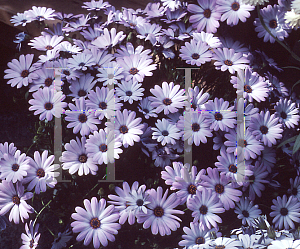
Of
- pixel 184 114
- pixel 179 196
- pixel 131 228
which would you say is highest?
pixel 184 114

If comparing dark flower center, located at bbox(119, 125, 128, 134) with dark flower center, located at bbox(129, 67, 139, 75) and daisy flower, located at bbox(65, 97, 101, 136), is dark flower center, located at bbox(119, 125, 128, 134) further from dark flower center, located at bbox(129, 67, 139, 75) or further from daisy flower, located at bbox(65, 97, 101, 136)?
dark flower center, located at bbox(129, 67, 139, 75)

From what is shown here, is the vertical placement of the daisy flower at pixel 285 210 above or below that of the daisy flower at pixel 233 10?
below

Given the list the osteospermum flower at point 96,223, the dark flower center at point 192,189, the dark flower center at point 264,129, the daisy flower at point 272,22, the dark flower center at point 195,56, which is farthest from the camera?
the daisy flower at point 272,22

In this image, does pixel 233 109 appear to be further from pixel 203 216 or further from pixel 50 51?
pixel 50 51

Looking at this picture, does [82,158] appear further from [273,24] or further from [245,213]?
[273,24]

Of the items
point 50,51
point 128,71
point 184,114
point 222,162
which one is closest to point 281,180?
point 222,162

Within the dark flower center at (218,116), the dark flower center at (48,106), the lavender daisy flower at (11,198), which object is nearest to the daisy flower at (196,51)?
the dark flower center at (218,116)

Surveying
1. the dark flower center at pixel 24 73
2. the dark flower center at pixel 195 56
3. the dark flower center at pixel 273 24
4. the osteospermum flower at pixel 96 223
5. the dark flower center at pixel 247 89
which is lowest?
the osteospermum flower at pixel 96 223

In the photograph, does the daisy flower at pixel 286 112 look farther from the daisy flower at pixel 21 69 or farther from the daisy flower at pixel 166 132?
the daisy flower at pixel 21 69

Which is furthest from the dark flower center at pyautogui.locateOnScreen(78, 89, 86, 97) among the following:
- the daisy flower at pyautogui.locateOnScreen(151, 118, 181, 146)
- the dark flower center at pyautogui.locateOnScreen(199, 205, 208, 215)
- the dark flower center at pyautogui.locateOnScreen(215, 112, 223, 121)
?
the dark flower center at pyautogui.locateOnScreen(199, 205, 208, 215)
